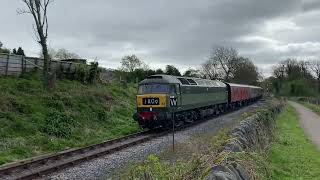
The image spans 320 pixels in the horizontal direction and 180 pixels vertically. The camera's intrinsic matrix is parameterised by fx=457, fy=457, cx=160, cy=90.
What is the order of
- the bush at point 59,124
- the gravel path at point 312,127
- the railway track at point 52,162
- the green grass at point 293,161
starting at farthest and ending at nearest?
1. the gravel path at point 312,127
2. the bush at point 59,124
3. the railway track at point 52,162
4. the green grass at point 293,161

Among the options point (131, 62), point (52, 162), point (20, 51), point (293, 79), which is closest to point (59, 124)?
point (52, 162)

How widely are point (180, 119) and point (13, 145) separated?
40.5ft

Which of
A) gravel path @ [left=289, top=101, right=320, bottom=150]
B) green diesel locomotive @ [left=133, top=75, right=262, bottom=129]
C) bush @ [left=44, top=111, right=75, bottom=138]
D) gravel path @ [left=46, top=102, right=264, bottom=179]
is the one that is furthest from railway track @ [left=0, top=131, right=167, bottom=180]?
gravel path @ [left=289, top=101, right=320, bottom=150]

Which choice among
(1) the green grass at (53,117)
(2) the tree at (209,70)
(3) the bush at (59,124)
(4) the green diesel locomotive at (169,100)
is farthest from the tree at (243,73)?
(3) the bush at (59,124)

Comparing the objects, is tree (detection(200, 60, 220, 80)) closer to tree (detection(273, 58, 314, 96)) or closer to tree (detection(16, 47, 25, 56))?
tree (detection(273, 58, 314, 96))

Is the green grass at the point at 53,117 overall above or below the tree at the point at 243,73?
below

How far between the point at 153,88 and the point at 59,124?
243 inches

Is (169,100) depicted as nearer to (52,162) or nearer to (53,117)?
(53,117)

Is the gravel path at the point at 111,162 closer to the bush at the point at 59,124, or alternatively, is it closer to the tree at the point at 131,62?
the bush at the point at 59,124

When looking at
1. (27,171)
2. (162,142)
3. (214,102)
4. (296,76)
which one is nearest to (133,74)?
(214,102)

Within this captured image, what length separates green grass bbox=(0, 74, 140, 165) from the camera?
722 inches

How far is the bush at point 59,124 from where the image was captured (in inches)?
810

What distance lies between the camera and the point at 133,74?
5872 cm

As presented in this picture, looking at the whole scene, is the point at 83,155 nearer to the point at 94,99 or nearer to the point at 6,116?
the point at 6,116
